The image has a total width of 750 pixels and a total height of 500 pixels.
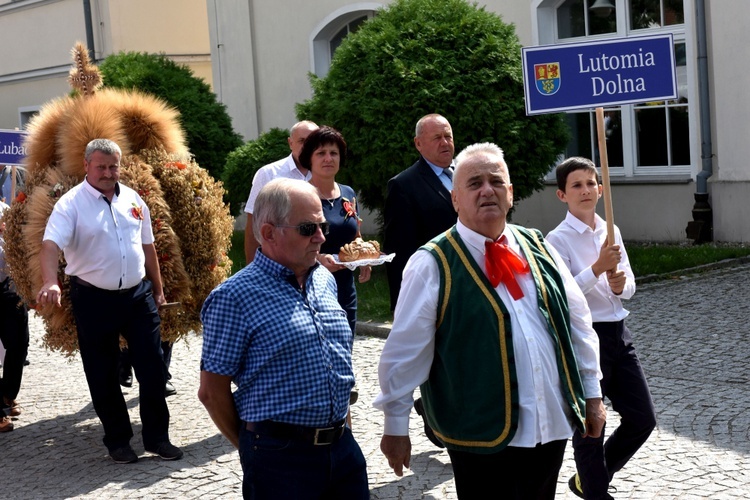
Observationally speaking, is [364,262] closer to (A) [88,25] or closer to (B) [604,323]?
(B) [604,323]

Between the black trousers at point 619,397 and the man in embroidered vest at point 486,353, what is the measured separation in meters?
1.16

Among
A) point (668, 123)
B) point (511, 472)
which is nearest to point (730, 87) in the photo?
point (668, 123)

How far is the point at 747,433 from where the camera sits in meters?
6.63

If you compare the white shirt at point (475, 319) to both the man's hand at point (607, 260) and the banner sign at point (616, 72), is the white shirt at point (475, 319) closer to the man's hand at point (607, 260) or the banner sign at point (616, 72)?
the man's hand at point (607, 260)

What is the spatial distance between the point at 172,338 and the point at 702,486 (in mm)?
3827

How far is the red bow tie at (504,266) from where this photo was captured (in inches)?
155

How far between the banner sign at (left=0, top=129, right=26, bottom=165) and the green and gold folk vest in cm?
751

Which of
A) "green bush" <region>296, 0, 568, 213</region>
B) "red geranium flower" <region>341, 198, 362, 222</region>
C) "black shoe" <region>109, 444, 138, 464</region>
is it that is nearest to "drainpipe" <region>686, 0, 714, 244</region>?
"green bush" <region>296, 0, 568, 213</region>

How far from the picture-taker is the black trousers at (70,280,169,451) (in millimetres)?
7094

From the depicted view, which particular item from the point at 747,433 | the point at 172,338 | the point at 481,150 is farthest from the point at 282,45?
the point at 481,150

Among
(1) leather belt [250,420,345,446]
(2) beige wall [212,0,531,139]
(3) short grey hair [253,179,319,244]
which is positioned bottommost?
(1) leather belt [250,420,345,446]

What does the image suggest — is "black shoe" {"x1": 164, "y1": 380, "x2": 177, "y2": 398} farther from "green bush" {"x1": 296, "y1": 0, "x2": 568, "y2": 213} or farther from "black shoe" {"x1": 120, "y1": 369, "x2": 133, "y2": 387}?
"green bush" {"x1": 296, "y1": 0, "x2": 568, "y2": 213}

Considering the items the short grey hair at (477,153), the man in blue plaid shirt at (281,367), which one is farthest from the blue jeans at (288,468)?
the short grey hair at (477,153)

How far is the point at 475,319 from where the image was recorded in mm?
3906
